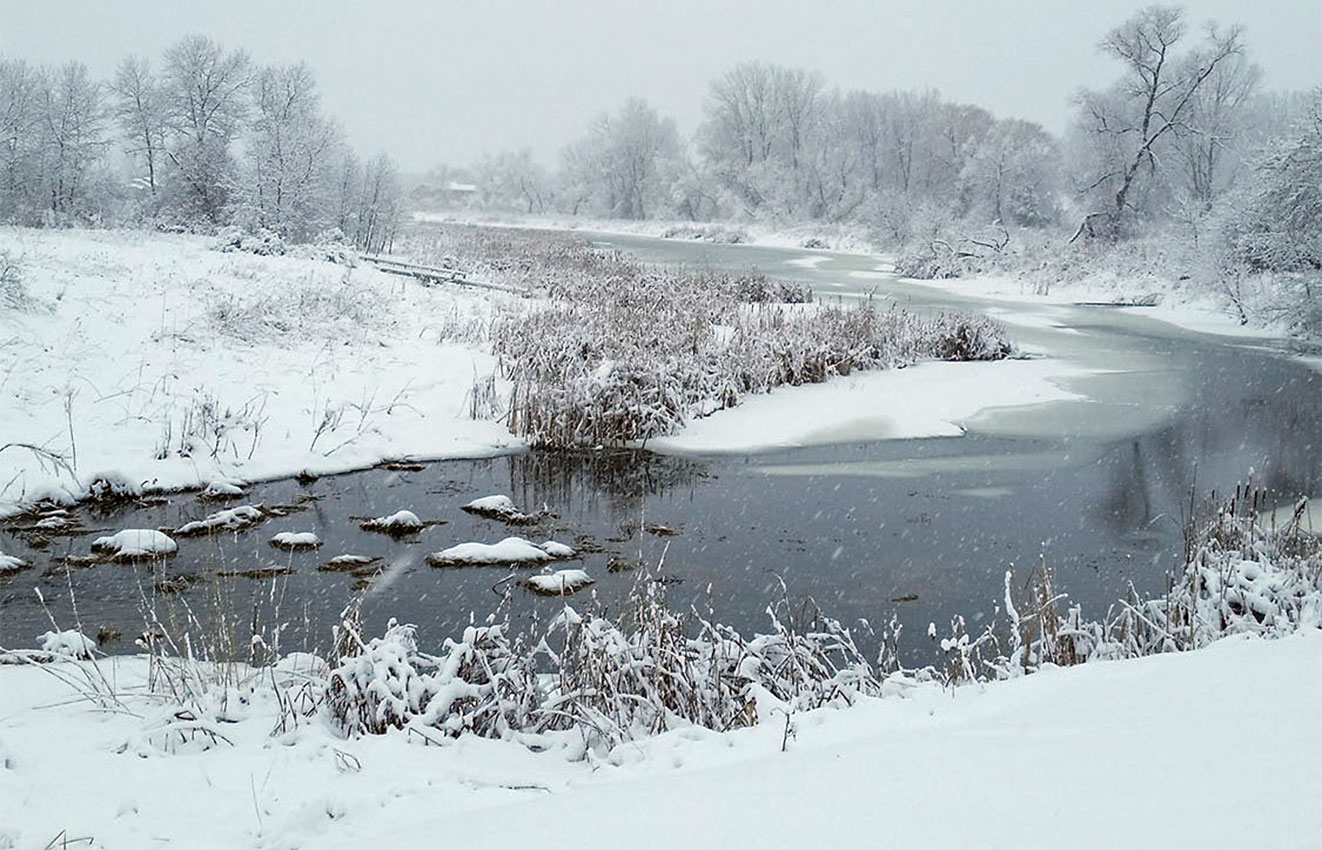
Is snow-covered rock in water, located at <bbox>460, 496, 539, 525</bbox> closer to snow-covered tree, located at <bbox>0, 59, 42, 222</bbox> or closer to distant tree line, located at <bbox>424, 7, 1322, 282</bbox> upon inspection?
distant tree line, located at <bbox>424, 7, 1322, 282</bbox>

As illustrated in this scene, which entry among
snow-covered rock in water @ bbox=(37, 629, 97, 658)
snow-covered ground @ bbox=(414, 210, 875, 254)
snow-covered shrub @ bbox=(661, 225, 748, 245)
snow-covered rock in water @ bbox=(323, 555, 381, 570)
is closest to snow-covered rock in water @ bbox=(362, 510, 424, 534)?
snow-covered rock in water @ bbox=(323, 555, 381, 570)

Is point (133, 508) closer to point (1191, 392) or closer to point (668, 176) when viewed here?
point (1191, 392)

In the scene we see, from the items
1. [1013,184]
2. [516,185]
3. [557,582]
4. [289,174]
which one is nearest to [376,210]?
[289,174]

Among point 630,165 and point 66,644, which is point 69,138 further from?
point 630,165

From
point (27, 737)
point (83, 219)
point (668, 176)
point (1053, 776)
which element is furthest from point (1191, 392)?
point (668, 176)

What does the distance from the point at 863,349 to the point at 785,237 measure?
140 ft

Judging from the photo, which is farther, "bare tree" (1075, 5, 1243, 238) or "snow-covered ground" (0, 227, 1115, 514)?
"bare tree" (1075, 5, 1243, 238)

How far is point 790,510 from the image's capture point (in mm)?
8320

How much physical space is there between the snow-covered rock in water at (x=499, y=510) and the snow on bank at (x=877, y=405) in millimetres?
2759

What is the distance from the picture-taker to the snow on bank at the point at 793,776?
233 cm

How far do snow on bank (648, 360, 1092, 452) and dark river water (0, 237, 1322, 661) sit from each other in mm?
433

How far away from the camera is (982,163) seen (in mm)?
50281

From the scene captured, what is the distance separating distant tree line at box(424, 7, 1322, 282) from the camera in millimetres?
18141

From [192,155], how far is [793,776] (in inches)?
1215
